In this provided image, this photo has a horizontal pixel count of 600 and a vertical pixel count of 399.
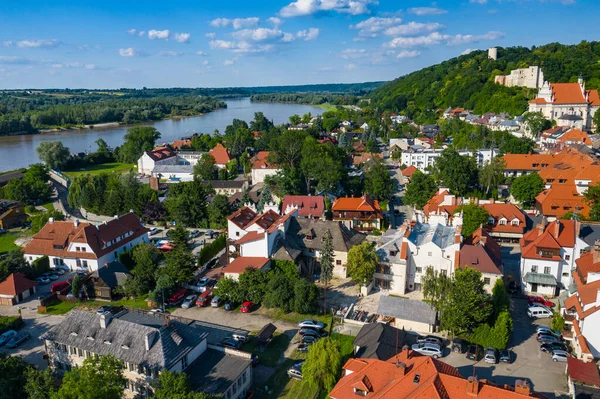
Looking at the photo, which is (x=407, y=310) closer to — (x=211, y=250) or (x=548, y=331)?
(x=548, y=331)

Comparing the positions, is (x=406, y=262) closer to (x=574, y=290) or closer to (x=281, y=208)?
(x=574, y=290)

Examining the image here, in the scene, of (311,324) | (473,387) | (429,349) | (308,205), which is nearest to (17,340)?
(311,324)

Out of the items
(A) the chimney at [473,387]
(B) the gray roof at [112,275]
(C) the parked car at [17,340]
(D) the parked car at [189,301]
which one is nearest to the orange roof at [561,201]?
(A) the chimney at [473,387]

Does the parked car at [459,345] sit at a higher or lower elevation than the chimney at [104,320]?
lower

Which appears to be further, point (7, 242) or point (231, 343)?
point (7, 242)

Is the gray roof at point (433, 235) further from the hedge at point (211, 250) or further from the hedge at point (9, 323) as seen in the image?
the hedge at point (9, 323)

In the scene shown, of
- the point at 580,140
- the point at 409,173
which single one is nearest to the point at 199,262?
the point at 409,173

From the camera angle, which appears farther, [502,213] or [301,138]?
[301,138]
